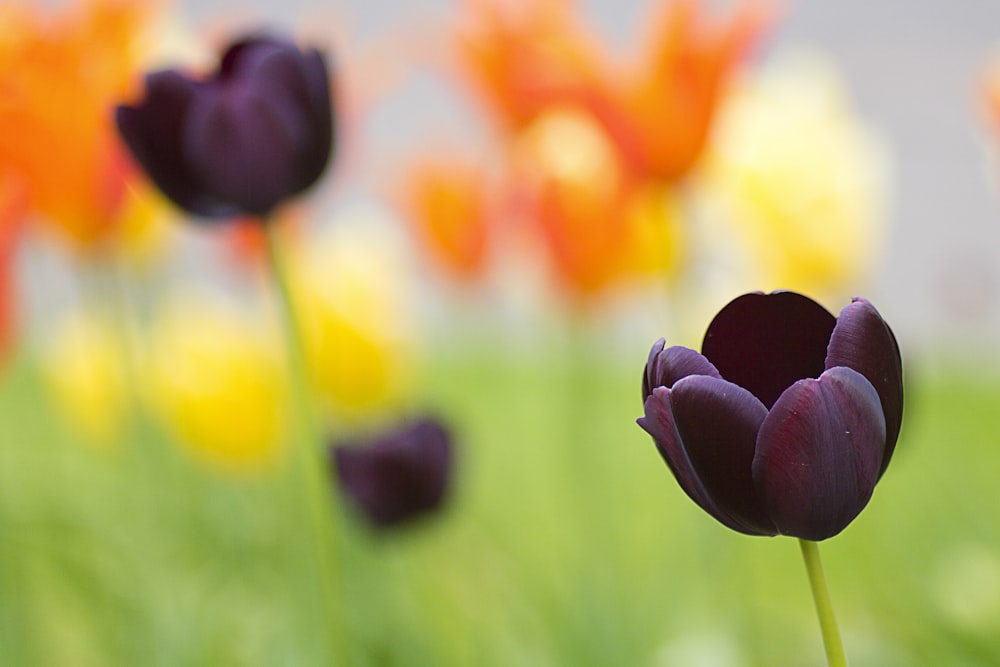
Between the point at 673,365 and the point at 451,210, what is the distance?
768 millimetres

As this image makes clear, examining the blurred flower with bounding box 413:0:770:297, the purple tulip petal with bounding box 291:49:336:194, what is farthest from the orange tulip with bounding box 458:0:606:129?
the purple tulip petal with bounding box 291:49:336:194

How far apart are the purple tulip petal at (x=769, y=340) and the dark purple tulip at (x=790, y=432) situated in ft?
0.06

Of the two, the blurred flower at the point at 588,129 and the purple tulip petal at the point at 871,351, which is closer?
the purple tulip petal at the point at 871,351

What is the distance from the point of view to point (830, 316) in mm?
320

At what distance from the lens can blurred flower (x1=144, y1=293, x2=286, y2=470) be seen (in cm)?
110

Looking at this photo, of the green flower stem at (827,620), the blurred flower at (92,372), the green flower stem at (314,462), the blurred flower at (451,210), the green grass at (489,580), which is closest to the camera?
the green flower stem at (827,620)

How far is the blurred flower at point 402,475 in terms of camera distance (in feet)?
2.47

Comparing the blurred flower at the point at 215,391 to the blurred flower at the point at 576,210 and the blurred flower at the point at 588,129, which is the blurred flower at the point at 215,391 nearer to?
the blurred flower at the point at 588,129

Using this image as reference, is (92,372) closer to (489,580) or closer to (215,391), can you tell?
(215,391)

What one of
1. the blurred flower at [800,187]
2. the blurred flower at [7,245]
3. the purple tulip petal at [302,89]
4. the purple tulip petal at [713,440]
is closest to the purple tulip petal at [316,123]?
the purple tulip petal at [302,89]

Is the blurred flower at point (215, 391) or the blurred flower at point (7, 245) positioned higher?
the blurred flower at point (7, 245)

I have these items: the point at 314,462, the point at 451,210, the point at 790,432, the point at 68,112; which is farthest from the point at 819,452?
the point at 451,210

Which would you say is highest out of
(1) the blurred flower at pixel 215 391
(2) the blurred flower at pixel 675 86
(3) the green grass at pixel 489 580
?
(2) the blurred flower at pixel 675 86

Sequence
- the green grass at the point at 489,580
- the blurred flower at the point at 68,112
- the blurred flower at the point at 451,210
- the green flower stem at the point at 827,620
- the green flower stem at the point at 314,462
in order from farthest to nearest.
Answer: the blurred flower at the point at 451,210, the green grass at the point at 489,580, the blurred flower at the point at 68,112, the green flower stem at the point at 314,462, the green flower stem at the point at 827,620
